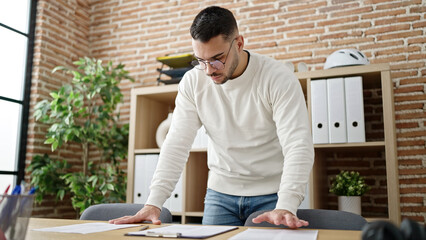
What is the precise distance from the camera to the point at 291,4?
3.21m

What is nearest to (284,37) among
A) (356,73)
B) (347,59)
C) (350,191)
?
(347,59)

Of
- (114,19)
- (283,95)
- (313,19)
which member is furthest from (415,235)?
(114,19)

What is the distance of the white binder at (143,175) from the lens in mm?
2984

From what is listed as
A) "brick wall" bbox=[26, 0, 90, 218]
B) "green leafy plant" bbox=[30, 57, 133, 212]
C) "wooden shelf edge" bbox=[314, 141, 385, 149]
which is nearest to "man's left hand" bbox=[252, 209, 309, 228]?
"wooden shelf edge" bbox=[314, 141, 385, 149]

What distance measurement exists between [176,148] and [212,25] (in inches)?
21.1

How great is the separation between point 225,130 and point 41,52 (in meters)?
2.34

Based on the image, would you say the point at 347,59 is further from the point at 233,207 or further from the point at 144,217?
the point at 144,217

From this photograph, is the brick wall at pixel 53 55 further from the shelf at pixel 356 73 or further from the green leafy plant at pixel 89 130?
the shelf at pixel 356 73

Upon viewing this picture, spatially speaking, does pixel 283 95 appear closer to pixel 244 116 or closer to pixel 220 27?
pixel 244 116

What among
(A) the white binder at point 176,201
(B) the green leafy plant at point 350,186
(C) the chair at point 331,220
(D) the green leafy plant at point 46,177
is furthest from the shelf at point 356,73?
(D) the green leafy plant at point 46,177

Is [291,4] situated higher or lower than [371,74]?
higher

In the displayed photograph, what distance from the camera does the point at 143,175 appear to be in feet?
9.91

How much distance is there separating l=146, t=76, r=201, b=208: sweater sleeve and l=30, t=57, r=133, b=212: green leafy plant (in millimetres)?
1470

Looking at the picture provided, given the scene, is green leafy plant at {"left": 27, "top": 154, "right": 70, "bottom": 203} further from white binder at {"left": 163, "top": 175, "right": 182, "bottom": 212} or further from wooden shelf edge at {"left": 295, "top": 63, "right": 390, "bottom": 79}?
wooden shelf edge at {"left": 295, "top": 63, "right": 390, "bottom": 79}
